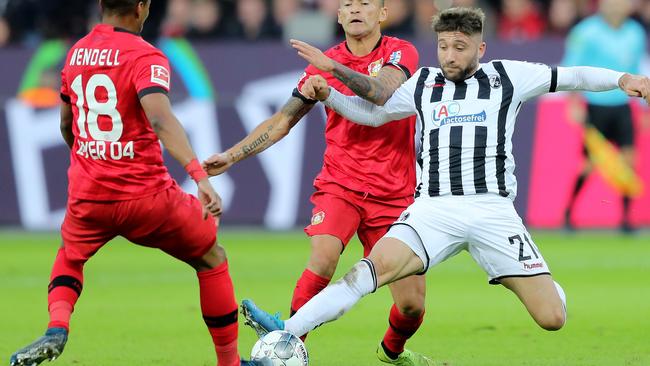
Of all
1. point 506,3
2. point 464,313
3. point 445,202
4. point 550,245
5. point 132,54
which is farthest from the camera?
point 506,3

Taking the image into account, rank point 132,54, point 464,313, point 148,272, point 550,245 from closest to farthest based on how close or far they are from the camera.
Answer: point 132,54 → point 464,313 → point 148,272 → point 550,245

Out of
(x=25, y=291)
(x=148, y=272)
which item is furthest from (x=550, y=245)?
(x=25, y=291)

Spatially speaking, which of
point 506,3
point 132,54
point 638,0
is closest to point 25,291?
point 132,54

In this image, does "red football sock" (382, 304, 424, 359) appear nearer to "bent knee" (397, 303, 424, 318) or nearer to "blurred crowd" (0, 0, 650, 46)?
"bent knee" (397, 303, 424, 318)

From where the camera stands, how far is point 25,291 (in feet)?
36.4

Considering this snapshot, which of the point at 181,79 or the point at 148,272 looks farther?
the point at 181,79

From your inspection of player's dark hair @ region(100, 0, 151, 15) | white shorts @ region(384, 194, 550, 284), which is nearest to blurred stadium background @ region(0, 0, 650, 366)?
white shorts @ region(384, 194, 550, 284)

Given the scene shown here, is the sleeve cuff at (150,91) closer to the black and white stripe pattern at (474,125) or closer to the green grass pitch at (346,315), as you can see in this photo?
the black and white stripe pattern at (474,125)

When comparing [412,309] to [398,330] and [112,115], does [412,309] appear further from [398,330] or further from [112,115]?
[112,115]

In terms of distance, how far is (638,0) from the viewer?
59.9ft

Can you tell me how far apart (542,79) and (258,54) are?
374 inches

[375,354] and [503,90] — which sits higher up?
[503,90]

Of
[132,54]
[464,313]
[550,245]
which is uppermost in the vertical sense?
[132,54]

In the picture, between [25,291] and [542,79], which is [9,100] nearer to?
[25,291]
